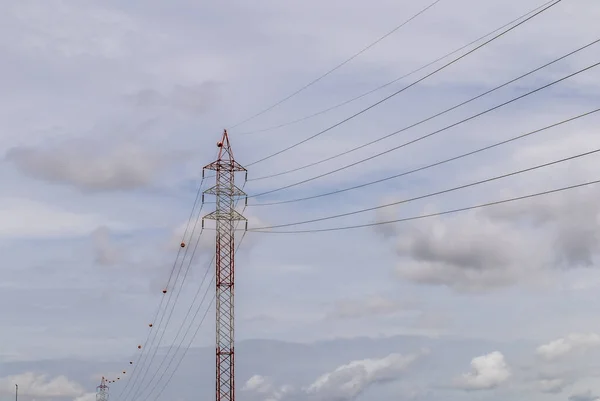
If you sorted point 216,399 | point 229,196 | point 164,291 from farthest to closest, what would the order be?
point 164,291 → point 229,196 → point 216,399

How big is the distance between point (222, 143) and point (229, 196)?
11.1 meters

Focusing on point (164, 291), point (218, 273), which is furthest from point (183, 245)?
point (164, 291)

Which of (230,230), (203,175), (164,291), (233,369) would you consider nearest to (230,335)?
(233,369)

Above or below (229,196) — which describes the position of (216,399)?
below

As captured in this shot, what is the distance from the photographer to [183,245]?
162 m

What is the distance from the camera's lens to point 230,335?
474 feet

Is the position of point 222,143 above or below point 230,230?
above

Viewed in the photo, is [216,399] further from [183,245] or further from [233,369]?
[183,245]

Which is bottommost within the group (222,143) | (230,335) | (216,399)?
(216,399)

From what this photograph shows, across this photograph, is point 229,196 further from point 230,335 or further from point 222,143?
point 230,335

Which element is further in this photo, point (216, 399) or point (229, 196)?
point (229, 196)

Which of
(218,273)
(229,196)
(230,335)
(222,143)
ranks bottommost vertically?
(230,335)

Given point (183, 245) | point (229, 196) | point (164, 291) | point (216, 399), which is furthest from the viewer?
point (164, 291)

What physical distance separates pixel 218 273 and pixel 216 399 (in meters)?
22.0
